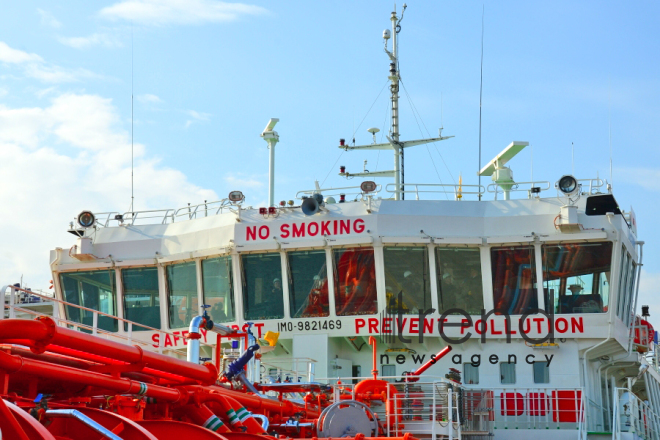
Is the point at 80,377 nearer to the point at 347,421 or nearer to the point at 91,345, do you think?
the point at 91,345

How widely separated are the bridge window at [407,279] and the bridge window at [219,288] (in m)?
4.03

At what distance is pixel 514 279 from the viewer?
809 inches

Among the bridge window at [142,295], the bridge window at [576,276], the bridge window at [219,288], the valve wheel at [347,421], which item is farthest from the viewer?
the bridge window at [142,295]

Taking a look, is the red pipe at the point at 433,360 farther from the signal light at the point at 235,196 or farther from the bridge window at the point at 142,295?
the bridge window at the point at 142,295

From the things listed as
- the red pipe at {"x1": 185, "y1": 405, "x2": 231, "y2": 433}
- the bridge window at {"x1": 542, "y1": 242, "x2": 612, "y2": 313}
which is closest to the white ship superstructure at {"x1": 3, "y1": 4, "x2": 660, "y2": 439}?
the bridge window at {"x1": 542, "y1": 242, "x2": 612, "y2": 313}

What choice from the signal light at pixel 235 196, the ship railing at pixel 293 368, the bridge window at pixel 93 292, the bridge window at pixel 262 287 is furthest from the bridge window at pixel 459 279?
the bridge window at pixel 93 292

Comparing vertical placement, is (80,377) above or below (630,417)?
above

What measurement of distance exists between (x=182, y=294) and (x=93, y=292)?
9.23ft

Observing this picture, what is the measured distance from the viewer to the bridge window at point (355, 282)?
2059 centimetres

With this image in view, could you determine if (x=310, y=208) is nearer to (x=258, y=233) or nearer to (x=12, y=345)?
(x=258, y=233)

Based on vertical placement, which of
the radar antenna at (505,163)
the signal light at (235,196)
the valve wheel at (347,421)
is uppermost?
the radar antenna at (505,163)

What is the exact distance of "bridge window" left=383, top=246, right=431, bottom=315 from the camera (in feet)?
67.5

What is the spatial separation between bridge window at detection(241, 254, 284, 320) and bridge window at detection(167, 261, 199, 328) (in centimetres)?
154

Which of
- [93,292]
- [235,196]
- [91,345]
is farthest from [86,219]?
[91,345]
